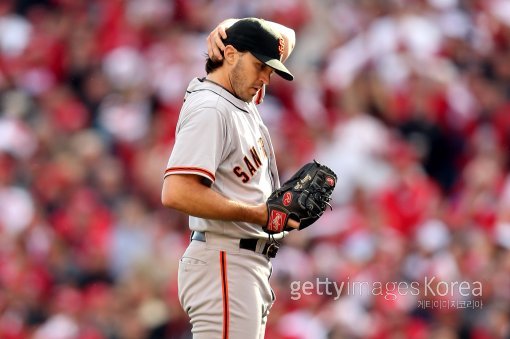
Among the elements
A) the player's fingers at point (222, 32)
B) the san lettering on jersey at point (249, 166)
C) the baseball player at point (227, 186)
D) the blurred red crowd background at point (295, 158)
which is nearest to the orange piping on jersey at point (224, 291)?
the baseball player at point (227, 186)

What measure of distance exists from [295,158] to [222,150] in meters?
4.36

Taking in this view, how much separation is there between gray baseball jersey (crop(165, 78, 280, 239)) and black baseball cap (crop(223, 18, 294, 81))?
17 cm

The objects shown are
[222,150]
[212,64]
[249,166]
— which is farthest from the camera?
[212,64]

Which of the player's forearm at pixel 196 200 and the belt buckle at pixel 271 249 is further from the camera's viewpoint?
the belt buckle at pixel 271 249

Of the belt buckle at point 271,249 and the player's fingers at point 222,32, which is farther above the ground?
the player's fingers at point 222,32

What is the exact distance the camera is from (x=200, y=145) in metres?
3.45

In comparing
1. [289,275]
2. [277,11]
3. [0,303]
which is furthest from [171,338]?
[277,11]

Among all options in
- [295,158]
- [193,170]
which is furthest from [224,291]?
[295,158]

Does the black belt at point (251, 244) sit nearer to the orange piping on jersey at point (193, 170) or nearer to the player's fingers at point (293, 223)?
the player's fingers at point (293, 223)

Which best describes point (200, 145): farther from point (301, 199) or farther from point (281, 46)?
point (281, 46)

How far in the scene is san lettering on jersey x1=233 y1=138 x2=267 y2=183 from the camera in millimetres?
3617

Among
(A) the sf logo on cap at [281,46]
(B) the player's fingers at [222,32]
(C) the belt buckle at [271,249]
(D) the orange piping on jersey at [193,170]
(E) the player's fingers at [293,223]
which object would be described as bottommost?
(C) the belt buckle at [271,249]

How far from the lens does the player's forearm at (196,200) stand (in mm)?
3418

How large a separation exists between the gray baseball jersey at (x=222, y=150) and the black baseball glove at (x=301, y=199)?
4.7 inches
